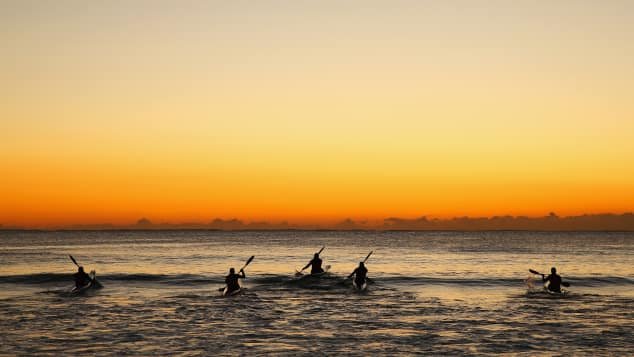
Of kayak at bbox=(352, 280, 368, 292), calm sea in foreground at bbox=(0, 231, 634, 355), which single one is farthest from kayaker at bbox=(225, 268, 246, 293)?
kayak at bbox=(352, 280, 368, 292)

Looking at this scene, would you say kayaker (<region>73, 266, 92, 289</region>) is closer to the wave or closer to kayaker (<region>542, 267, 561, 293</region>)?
the wave

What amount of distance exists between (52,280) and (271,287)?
20.0m

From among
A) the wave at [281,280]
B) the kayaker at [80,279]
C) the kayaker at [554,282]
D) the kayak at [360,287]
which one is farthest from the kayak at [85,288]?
the kayaker at [554,282]

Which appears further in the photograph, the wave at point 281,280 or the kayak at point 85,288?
the wave at point 281,280

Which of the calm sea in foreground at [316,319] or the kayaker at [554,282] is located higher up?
the kayaker at [554,282]

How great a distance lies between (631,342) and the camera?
21.4m

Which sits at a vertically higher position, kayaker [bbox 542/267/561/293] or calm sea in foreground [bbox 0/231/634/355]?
kayaker [bbox 542/267/561/293]

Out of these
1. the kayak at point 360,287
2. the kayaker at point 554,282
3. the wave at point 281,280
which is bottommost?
the wave at point 281,280

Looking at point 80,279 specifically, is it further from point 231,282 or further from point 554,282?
point 554,282

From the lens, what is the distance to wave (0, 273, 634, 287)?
45469 mm

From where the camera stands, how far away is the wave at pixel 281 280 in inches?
1790

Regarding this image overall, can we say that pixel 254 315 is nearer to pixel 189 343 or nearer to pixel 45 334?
pixel 189 343

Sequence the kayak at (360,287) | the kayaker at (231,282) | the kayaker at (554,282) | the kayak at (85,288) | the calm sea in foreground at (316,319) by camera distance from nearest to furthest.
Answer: the calm sea in foreground at (316,319), the kayaker at (231,282), the kayak at (85,288), the kayaker at (554,282), the kayak at (360,287)

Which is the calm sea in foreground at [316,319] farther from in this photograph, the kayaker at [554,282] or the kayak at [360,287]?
the kayaker at [554,282]
